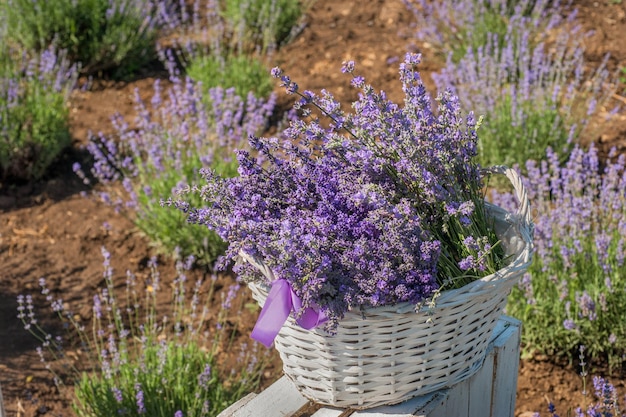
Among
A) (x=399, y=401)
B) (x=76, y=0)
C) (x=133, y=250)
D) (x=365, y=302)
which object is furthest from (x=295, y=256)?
(x=76, y=0)

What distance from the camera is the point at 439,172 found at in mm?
1984

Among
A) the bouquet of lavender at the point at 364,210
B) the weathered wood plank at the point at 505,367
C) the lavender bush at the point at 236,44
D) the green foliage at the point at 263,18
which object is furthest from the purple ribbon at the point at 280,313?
the green foliage at the point at 263,18

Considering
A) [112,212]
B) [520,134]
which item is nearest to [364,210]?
[520,134]

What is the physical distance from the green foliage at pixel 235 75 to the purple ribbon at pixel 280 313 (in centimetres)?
317

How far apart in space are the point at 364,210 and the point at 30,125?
3.06 m

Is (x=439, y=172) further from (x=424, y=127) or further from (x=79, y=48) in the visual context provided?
(x=79, y=48)

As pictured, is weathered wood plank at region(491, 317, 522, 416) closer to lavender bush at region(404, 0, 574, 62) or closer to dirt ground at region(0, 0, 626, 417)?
dirt ground at region(0, 0, 626, 417)

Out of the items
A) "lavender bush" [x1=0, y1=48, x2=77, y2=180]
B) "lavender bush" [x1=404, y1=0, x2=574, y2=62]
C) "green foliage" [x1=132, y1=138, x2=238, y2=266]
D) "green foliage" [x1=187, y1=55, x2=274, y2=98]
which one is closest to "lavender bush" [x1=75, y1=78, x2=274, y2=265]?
"green foliage" [x1=132, y1=138, x2=238, y2=266]

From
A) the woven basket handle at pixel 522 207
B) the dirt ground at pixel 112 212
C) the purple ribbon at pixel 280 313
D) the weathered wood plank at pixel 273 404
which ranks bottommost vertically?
the dirt ground at pixel 112 212

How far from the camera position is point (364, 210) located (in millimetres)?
1962

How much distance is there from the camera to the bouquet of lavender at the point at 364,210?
1.83 meters

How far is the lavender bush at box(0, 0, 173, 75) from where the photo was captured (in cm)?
533

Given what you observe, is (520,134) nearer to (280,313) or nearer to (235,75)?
(235,75)

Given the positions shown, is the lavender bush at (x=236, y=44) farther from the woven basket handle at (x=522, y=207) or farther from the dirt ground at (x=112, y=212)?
the woven basket handle at (x=522, y=207)
